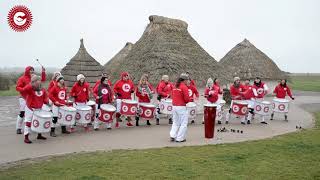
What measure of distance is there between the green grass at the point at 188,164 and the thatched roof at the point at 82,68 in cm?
1151

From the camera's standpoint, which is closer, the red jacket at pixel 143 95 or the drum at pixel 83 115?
the drum at pixel 83 115

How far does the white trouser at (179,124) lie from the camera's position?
421 inches

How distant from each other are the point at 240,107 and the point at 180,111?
423 cm

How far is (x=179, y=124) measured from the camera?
10906 mm

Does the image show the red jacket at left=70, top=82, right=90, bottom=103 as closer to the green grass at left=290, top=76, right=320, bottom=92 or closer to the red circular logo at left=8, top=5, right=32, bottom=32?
the red circular logo at left=8, top=5, right=32, bottom=32

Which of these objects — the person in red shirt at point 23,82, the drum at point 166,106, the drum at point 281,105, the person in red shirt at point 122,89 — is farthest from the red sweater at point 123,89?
the drum at point 281,105

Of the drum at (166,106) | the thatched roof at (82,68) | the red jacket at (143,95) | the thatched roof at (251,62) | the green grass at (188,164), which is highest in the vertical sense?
the thatched roof at (251,62)

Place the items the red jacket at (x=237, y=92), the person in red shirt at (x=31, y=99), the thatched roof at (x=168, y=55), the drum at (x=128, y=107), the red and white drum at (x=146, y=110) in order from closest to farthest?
the person in red shirt at (x=31, y=99), the drum at (x=128, y=107), the red and white drum at (x=146, y=110), the red jacket at (x=237, y=92), the thatched roof at (x=168, y=55)

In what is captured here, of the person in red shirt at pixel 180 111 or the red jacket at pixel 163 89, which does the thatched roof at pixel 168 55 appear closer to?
the red jacket at pixel 163 89

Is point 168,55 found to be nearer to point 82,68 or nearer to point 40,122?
point 82,68

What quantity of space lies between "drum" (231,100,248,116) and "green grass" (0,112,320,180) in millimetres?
4380

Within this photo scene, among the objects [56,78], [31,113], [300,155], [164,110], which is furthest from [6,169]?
[164,110]

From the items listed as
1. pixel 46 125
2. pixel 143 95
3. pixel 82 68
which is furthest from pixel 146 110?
pixel 82 68

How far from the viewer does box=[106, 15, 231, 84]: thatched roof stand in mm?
17969
